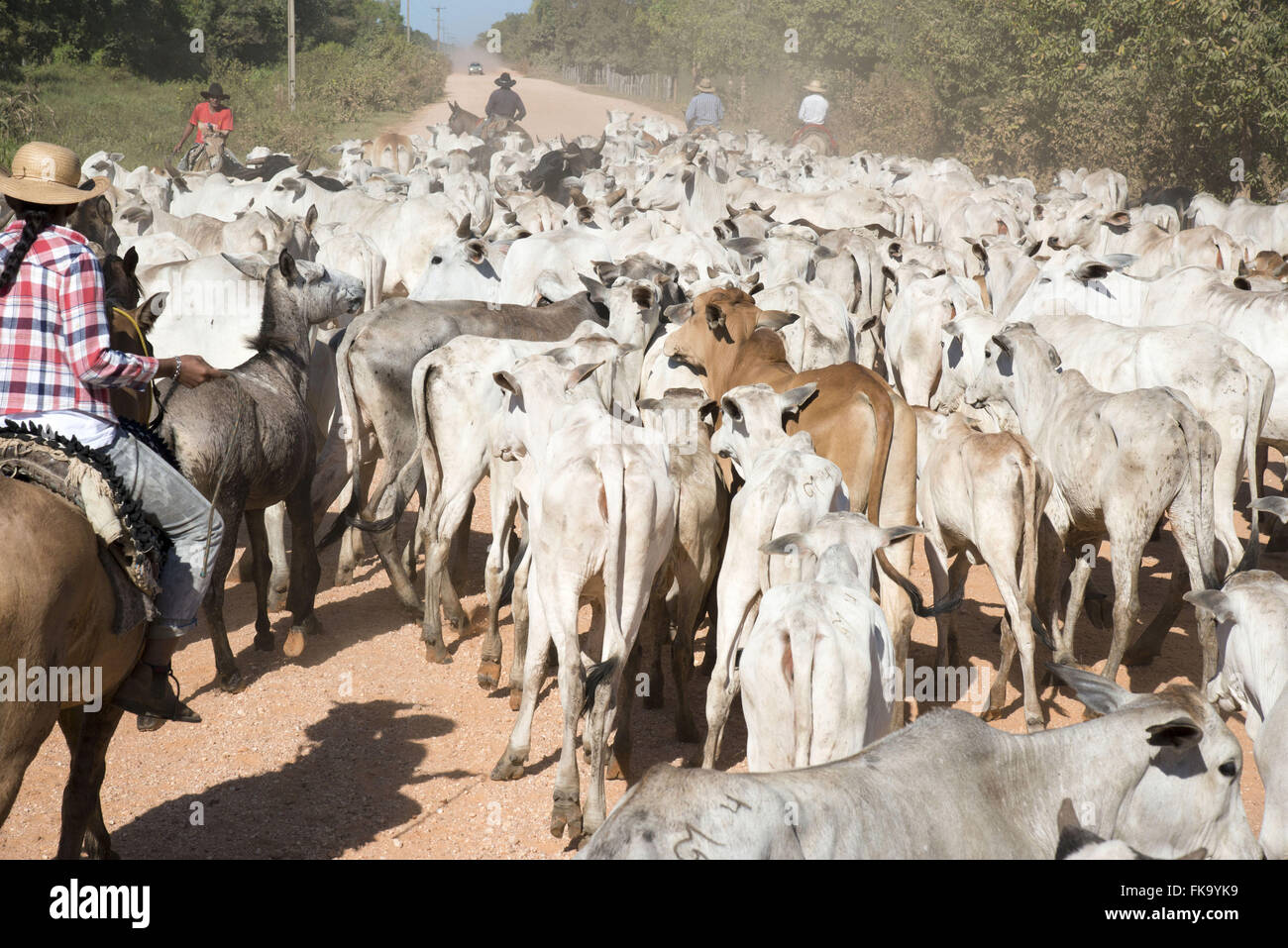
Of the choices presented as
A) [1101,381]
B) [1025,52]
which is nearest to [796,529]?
[1101,381]

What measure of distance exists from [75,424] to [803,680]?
111 inches

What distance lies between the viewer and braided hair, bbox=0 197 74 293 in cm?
426

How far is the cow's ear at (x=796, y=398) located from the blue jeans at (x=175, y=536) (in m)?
3.10

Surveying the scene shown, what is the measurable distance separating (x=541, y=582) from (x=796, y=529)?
1.23 metres

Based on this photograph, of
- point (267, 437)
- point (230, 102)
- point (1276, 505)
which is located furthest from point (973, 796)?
point (230, 102)

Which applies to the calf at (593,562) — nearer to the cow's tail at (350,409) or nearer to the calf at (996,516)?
the calf at (996,516)

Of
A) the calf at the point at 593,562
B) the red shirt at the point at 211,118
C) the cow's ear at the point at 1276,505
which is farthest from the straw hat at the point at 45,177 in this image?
the red shirt at the point at 211,118

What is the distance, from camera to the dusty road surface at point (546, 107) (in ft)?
142

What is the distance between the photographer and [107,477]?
446 centimetres

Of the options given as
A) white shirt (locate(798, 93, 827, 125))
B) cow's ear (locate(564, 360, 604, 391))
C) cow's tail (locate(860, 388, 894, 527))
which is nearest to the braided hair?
cow's ear (locate(564, 360, 604, 391))

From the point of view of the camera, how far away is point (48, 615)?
4.09 metres

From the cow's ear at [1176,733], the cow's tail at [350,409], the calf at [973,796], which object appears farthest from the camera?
the cow's tail at [350,409]
